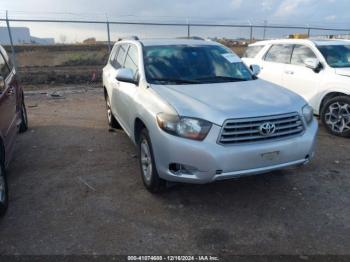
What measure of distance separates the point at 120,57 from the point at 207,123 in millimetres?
3152

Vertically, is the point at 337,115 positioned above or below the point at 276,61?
below

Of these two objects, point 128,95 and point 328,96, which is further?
point 328,96

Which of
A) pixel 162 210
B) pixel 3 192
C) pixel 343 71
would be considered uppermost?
pixel 343 71

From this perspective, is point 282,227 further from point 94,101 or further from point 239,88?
Result: point 94,101

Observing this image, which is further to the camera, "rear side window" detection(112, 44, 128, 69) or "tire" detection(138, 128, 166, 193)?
"rear side window" detection(112, 44, 128, 69)

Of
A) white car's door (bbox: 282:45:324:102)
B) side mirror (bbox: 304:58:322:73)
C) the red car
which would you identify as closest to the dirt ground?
the red car

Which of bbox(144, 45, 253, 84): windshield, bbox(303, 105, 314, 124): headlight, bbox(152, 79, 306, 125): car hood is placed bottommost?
bbox(303, 105, 314, 124): headlight

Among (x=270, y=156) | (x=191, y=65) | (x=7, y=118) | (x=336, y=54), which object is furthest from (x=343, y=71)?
(x=7, y=118)

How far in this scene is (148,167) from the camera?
4.14 meters

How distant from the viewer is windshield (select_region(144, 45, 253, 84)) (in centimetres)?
458

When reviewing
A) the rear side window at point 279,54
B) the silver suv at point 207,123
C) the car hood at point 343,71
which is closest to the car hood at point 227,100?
the silver suv at point 207,123

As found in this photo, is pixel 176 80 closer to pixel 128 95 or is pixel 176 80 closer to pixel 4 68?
pixel 128 95

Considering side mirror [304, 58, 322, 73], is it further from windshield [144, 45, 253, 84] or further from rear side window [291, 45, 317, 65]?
windshield [144, 45, 253, 84]

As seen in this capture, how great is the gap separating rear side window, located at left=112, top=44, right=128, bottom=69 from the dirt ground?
1.50 metres
